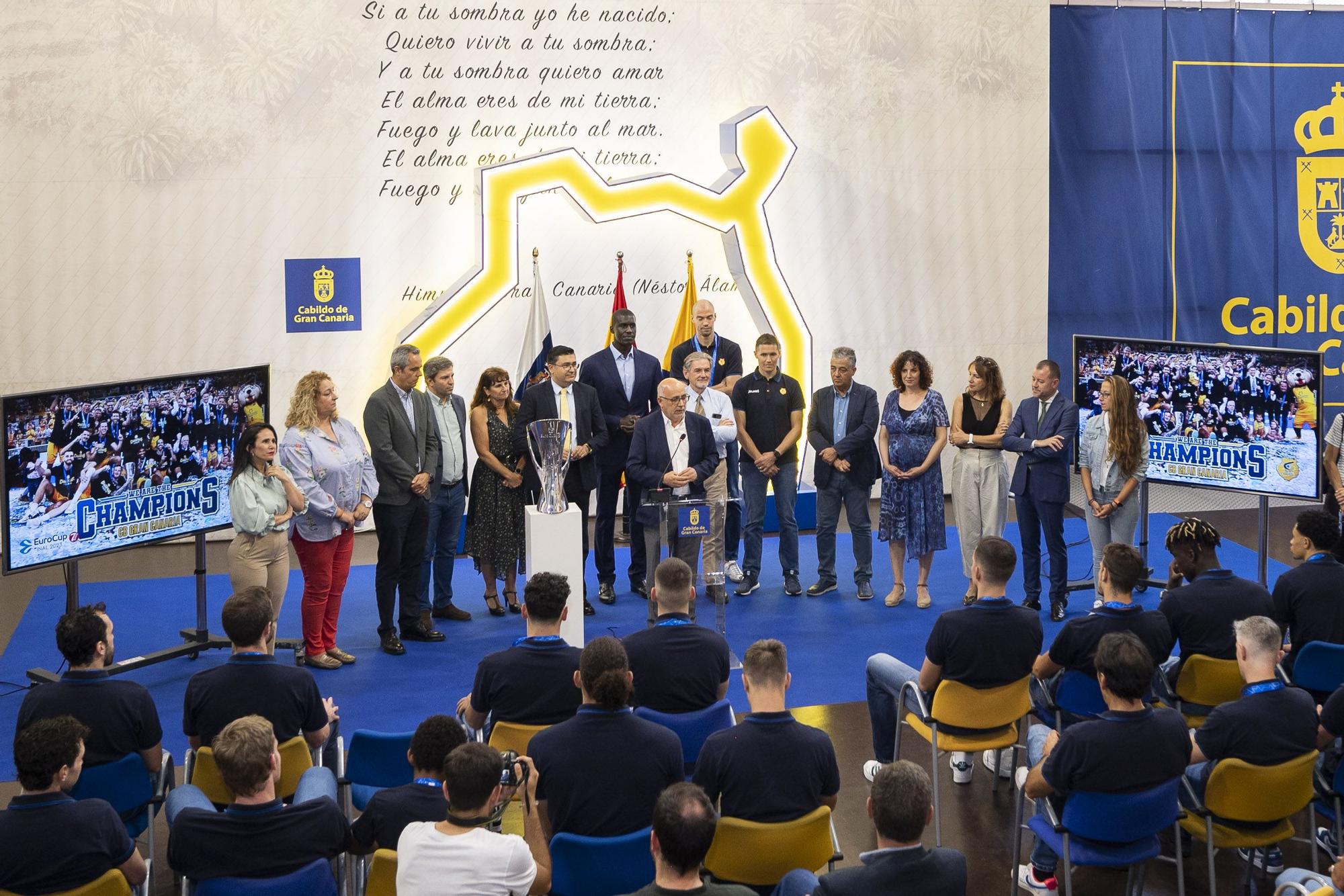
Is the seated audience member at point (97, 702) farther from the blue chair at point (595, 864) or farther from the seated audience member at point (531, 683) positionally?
the blue chair at point (595, 864)

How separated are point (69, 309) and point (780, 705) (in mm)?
7439

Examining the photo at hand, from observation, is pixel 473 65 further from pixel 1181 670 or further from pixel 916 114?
pixel 1181 670

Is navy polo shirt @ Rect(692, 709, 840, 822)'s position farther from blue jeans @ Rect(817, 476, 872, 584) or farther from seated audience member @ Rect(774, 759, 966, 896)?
blue jeans @ Rect(817, 476, 872, 584)

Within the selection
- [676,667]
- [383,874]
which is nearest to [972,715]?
[676,667]

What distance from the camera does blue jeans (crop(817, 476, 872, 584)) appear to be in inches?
331

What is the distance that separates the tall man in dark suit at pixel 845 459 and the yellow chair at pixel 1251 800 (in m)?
4.02

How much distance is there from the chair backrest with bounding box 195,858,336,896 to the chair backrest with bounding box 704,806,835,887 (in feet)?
3.40

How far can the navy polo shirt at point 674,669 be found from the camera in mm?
4605

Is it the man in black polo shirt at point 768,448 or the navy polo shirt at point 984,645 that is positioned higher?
the man in black polo shirt at point 768,448

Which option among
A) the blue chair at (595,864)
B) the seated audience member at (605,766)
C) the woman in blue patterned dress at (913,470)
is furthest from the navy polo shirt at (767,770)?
the woman in blue patterned dress at (913,470)

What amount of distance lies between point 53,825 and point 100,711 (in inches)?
34.5

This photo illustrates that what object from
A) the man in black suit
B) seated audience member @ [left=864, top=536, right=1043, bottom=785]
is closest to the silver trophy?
the man in black suit

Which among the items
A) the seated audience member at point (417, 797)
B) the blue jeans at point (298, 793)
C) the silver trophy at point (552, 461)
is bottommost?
the blue jeans at point (298, 793)

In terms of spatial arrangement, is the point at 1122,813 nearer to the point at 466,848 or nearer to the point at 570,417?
the point at 466,848
